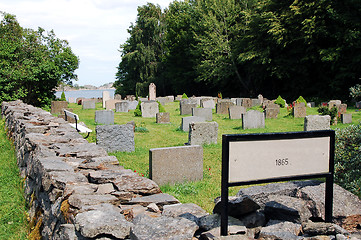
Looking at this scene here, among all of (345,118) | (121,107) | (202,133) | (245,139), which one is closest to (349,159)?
(245,139)

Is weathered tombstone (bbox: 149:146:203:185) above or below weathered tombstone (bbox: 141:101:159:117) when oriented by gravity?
below

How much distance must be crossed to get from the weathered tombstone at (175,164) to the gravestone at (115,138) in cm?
331

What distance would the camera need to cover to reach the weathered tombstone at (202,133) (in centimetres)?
1105

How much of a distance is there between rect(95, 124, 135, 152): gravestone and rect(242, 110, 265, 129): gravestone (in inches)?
260

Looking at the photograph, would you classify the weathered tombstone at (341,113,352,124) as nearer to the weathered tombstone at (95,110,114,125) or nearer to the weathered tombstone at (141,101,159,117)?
the weathered tombstone at (141,101,159,117)

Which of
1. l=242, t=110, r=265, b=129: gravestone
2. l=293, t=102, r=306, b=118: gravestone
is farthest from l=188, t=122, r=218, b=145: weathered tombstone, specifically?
l=293, t=102, r=306, b=118: gravestone

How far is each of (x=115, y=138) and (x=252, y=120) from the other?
7421 millimetres

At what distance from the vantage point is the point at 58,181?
428cm

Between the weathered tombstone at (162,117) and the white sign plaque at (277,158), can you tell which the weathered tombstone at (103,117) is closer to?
the weathered tombstone at (162,117)

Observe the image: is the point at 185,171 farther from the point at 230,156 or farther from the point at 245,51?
the point at 245,51

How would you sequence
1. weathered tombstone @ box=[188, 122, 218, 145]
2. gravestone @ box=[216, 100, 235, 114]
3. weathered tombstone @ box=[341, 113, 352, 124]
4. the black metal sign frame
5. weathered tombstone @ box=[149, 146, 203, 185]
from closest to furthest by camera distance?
1. the black metal sign frame
2. weathered tombstone @ box=[149, 146, 203, 185]
3. weathered tombstone @ box=[188, 122, 218, 145]
4. weathered tombstone @ box=[341, 113, 352, 124]
5. gravestone @ box=[216, 100, 235, 114]

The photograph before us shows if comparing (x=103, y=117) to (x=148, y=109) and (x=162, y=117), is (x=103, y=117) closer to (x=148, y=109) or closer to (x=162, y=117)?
(x=162, y=117)

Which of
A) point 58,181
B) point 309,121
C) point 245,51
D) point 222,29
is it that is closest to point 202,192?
point 58,181

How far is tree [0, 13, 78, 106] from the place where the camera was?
21.9 m
